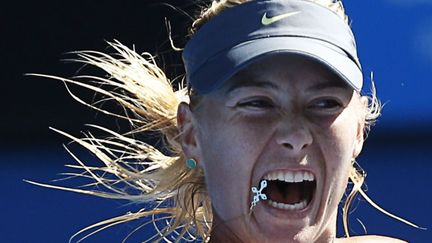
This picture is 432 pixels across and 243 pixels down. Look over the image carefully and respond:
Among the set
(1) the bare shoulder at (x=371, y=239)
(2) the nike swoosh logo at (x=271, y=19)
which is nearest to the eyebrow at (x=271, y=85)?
(2) the nike swoosh logo at (x=271, y=19)

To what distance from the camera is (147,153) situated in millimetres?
2363

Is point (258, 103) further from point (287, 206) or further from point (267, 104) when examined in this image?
point (287, 206)

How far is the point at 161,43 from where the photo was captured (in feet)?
8.04

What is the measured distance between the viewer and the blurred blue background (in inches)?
95.2

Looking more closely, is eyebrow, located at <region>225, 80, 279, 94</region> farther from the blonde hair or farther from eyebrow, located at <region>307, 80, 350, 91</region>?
the blonde hair

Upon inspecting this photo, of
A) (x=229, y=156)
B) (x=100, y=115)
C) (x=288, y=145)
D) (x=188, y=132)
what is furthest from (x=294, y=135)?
(x=100, y=115)

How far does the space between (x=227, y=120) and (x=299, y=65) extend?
15cm

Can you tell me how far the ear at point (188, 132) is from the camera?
6.49 ft

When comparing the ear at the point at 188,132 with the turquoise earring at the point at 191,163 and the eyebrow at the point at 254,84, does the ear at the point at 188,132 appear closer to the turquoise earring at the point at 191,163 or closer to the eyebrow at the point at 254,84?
the turquoise earring at the point at 191,163

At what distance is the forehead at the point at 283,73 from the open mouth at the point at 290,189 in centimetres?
15

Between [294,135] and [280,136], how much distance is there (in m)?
0.02

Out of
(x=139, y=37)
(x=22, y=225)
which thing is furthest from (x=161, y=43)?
(x=22, y=225)

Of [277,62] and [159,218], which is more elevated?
[277,62]

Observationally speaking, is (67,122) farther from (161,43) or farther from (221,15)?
(221,15)
